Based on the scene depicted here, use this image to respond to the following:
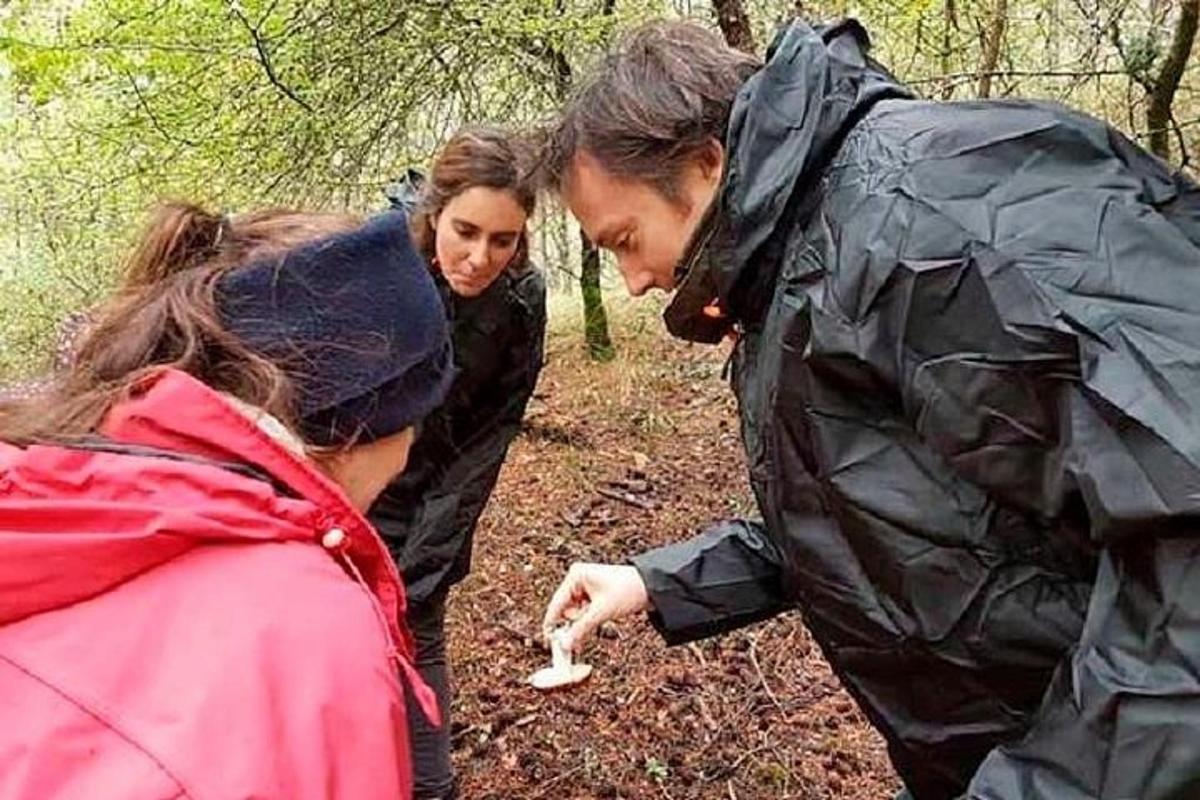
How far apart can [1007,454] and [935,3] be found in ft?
15.1

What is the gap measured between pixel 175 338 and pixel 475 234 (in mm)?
1699

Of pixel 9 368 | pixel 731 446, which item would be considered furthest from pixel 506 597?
pixel 9 368

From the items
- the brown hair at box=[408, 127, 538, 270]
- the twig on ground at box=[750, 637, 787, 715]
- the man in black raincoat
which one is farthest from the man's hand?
the twig on ground at box=[750, 637, 787, 715]

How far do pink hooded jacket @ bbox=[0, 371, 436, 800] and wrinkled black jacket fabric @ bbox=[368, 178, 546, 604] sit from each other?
1.97 m

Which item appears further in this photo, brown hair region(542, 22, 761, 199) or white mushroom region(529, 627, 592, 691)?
white mushroom region(529, 627, 592, 691)

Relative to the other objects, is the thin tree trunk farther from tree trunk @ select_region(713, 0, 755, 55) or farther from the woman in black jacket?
the woman in black jacket

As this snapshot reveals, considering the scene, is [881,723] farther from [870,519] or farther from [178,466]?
[178,466]

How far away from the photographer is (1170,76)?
135 inches

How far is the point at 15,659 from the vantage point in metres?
0.89

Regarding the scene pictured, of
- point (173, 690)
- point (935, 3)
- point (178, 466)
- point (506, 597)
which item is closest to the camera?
point (173, 690)

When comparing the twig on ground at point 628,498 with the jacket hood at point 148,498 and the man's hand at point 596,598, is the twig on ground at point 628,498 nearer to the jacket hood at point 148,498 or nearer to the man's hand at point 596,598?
the man's hand at point 596,598

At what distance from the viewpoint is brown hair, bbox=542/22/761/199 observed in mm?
1745

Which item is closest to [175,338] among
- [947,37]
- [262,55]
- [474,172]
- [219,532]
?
[219,532]

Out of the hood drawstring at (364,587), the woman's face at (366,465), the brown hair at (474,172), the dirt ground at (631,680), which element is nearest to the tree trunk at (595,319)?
the dirt ground at (631,680)
